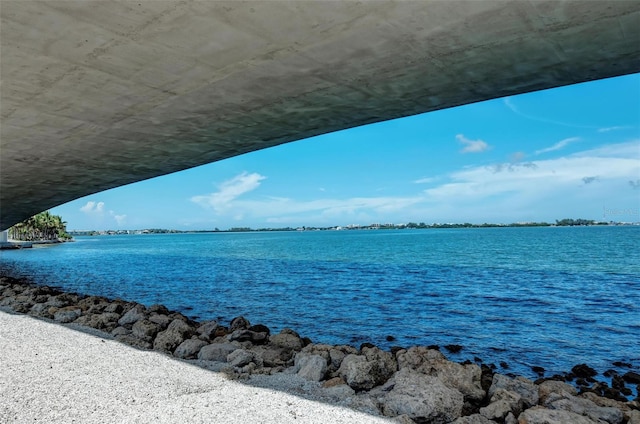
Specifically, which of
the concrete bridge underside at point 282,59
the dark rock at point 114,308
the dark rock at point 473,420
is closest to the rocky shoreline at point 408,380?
the dark rock at point 473,420

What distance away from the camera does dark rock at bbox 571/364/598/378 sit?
31.4ft

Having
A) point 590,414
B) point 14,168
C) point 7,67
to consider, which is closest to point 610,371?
point 590,414

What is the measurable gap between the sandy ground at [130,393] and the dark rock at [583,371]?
7578 mm

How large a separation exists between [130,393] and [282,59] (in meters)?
5.55

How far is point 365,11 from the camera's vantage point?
4977 millimetres

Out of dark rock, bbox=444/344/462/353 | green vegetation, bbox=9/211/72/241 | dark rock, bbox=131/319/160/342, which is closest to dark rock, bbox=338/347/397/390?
dark rock, bbox=131/319/160/342

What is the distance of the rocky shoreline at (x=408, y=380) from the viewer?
5156 millimetres

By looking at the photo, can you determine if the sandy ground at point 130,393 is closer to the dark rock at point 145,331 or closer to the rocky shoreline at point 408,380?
the rocky shoreline at point 408,380

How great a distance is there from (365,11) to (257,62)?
235 cm

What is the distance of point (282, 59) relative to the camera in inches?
255

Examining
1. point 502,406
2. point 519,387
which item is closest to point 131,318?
point 502,406

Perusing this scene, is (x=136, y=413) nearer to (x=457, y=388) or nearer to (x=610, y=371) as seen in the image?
(x=457, y=388)

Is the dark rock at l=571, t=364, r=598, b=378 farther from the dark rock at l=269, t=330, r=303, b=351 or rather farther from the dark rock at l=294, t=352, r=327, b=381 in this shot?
the dark rock at l=294, t=352, r=327, b=381

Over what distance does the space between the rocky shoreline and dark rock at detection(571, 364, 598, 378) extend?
0.10 feet
